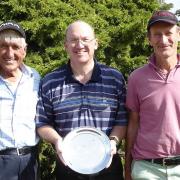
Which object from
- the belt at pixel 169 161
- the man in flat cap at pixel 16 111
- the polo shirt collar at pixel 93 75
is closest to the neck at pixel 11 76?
the man in flat cap at pixel 16 111

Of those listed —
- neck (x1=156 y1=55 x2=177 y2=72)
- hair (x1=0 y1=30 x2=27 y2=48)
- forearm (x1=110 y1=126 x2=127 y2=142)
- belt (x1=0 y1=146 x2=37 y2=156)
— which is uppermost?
hair (x1=0 y1=30 x2=27 y2=48)

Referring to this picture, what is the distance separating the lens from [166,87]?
13.4 feet

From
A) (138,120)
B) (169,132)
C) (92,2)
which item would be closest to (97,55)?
(92,2)

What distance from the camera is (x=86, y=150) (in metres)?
4.20

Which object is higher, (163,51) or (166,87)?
(163,51)

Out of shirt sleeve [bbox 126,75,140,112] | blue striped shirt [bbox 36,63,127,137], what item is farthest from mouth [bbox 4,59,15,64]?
shirt sleeve [bbox 126,75,140,112]

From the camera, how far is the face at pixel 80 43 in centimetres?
431

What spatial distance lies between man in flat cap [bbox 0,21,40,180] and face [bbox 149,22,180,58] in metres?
1.16

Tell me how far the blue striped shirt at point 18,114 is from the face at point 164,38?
3.81ft

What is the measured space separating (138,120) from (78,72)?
68cm

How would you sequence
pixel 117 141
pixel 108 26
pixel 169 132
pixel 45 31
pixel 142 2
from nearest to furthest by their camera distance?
pixel 169 132, pixel 117 141, pixel 45 31, pixel 108 26, pixel 142 2

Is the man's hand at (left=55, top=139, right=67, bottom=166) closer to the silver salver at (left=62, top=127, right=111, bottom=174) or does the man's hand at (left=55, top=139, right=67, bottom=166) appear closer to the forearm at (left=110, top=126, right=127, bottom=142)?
the silver salver at (left=62, top=127, right=111, bottom=174)

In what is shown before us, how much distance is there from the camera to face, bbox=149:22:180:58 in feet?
13.5

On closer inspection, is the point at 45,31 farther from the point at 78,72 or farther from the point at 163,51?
the point at 163,51
